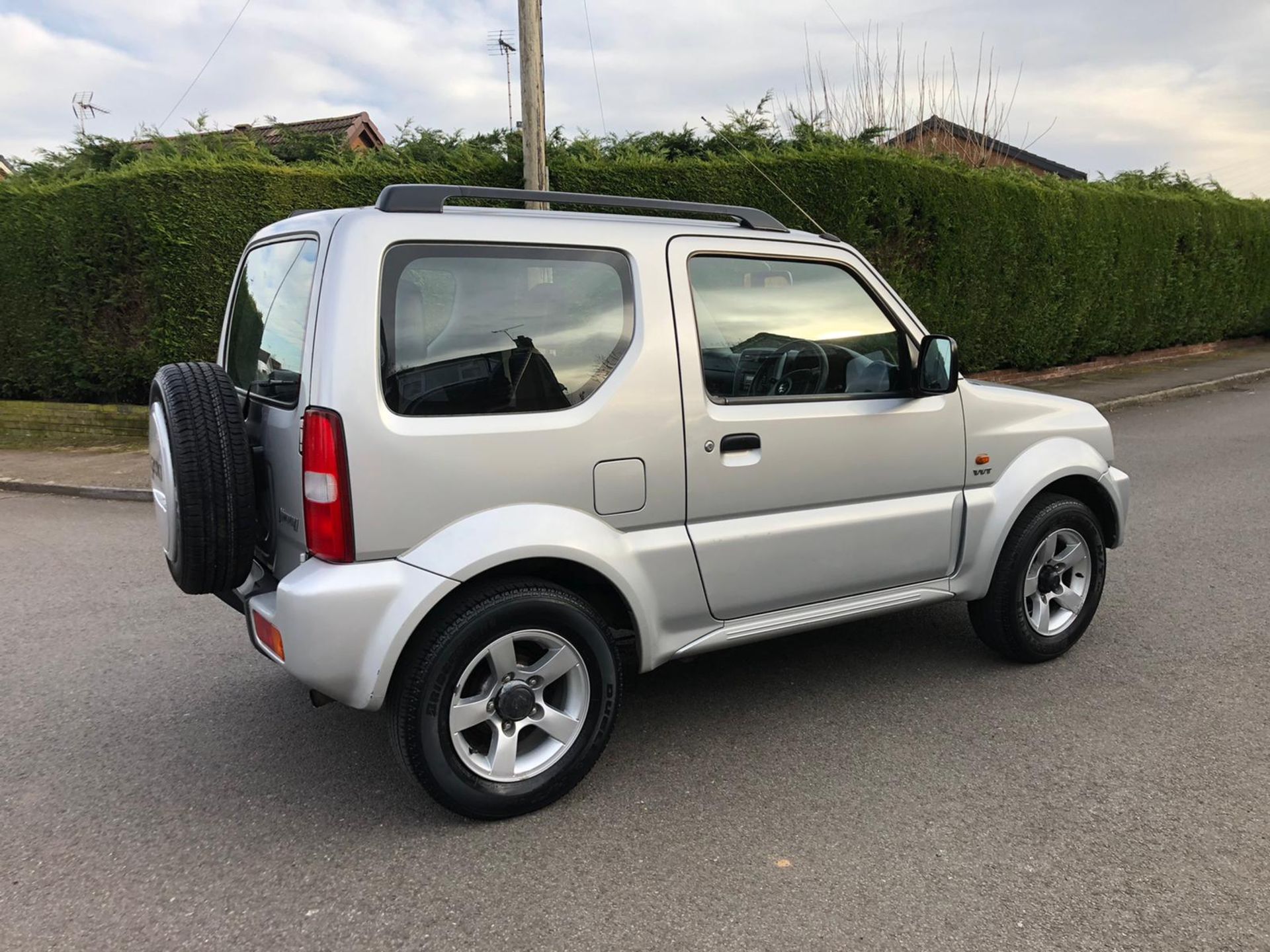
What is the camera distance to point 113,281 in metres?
10.8

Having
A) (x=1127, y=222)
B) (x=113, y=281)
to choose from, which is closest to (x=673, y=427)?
(x=113, y=281)

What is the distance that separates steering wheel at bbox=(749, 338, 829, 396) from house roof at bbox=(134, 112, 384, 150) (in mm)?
10012

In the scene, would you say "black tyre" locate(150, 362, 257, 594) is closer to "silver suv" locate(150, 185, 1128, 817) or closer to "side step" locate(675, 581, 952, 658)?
"silver suv" locate(150, 185, 1128, 817)

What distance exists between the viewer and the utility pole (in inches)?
365

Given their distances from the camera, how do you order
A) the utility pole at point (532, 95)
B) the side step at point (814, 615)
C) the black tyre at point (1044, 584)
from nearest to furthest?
the side step at point (814, 615) → the black tyre at point (1044, 584) → the utility pole at point (532, 95)

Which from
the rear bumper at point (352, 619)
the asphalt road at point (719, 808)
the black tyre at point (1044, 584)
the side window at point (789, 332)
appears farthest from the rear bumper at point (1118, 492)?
the rear bumper at point (352, 619)

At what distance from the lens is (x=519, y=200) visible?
3.21 meters

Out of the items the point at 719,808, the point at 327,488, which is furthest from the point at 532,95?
the point at 719,808

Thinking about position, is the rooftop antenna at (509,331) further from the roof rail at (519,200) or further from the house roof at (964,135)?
the house roof at (964,135)

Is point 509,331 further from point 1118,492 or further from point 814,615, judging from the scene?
point 1118,492

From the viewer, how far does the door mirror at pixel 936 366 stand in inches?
139

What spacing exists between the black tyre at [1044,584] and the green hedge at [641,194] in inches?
340

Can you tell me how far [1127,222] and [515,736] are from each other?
16.7 metres

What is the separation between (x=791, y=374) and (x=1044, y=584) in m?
1.58
